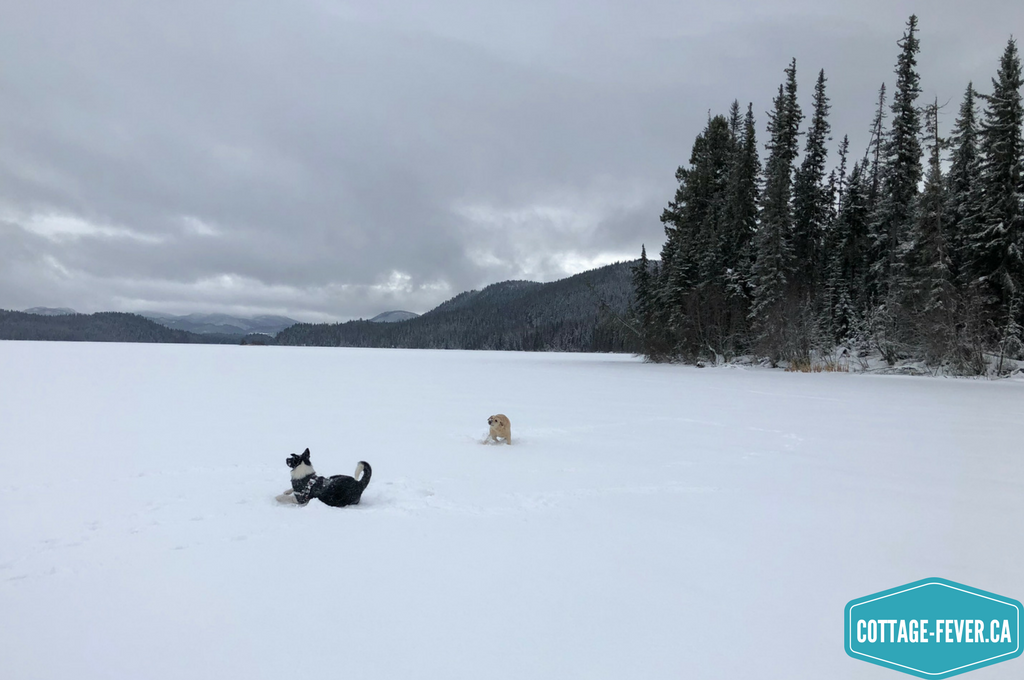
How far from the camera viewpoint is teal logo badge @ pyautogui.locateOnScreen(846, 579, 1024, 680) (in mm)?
2568

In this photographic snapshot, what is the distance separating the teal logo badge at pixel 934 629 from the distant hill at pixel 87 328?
503 ft

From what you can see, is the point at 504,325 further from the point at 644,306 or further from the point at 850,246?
the point at 850,246

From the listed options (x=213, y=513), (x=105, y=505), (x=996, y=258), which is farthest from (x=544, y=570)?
(x=996, y=258)

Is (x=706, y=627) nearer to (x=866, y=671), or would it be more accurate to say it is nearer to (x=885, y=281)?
(x=866, y=671)

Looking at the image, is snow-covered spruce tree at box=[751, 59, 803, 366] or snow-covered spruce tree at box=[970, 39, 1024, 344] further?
snow-covered spruce tree at box=[751, 59, 803, 366]

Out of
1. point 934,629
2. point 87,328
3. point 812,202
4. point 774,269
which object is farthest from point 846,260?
point 87,328

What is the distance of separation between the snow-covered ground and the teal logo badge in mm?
116

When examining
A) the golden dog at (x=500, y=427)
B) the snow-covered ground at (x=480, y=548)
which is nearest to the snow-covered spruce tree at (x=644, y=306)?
the snow-covered ground at (x=480, y=548)

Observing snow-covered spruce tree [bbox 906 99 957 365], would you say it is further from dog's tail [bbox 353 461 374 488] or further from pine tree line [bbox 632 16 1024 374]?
dog's tail [bbox 353 461 374 488]

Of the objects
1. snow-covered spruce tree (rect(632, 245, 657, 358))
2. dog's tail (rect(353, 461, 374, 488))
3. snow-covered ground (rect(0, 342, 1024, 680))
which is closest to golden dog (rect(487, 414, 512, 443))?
snow-covered ground (rect(0, 342, 1024, 680))

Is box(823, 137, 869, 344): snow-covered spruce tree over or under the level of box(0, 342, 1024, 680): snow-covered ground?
over

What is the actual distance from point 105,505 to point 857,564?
6063 millimetres

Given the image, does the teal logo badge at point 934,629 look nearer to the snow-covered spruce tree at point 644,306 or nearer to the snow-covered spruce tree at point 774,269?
the snow-covered spruce tree at point 774,269

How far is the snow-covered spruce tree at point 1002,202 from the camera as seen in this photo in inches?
856
